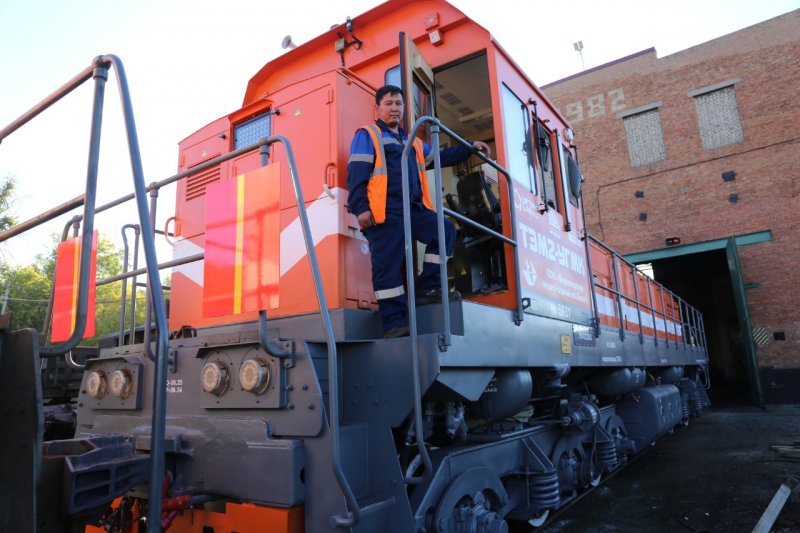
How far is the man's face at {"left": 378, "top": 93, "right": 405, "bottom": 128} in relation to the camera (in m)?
3.13

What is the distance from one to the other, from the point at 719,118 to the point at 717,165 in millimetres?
1457

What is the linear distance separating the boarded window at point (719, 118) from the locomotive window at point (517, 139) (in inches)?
546

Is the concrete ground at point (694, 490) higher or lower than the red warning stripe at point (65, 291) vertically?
lower

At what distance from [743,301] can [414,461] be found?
1376cm

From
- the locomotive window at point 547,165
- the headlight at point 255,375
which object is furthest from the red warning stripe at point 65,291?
the locomotive window at point 547,165

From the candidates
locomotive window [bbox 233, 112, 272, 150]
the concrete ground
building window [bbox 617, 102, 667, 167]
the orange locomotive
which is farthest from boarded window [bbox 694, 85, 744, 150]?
locomotive window [bbox 233, 112, 272, 150]

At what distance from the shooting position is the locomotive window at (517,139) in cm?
375

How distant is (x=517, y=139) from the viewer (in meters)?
3.96

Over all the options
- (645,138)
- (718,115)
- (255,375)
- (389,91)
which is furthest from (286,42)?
(718,115)

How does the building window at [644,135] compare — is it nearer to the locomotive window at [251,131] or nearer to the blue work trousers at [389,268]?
the locomotive window at [251,131]

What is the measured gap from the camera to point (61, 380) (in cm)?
543

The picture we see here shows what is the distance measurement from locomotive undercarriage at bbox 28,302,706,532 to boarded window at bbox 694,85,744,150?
582 inches

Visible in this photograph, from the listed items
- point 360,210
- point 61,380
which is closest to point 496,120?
point 360,210

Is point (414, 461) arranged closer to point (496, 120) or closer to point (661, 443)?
point (496, 120)
